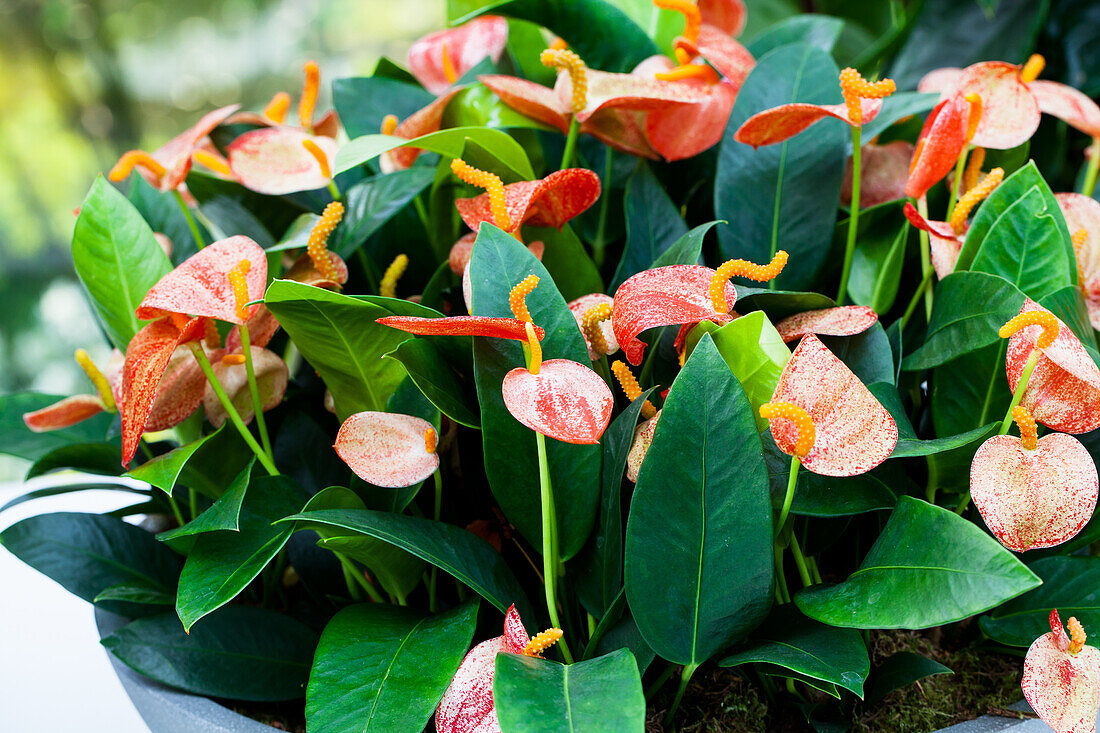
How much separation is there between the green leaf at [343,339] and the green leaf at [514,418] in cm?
4

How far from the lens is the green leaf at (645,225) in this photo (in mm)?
379

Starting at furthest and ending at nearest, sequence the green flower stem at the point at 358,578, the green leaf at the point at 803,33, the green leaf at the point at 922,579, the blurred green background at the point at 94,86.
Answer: the blurred green background at the point at 94,86 → the green leaf at the point at 803,33 → the green flower stem at the point at 358,578 → the green leaf at the point at 922,579

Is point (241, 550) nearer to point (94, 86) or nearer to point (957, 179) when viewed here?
point (957, 179)

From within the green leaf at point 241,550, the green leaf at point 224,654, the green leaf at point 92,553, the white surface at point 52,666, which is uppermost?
the green leaf at point 241,550

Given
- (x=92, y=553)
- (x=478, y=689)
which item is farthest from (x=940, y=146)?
(x=92, y=553)

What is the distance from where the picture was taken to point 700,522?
253mm

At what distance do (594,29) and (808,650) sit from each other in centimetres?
33

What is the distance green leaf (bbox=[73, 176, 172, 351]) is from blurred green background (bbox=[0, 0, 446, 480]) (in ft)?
5.81

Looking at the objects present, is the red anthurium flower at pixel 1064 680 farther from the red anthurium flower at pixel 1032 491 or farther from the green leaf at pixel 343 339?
the green leaf at pixel 343 339

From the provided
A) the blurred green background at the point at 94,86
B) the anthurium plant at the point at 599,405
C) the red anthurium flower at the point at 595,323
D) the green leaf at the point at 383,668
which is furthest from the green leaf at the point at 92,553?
the blurred green background at the point at 94,86

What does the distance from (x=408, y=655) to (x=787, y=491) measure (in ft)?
0.45

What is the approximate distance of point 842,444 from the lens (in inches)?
9.3

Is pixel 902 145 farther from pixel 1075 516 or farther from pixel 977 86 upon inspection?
pixel 1075 516

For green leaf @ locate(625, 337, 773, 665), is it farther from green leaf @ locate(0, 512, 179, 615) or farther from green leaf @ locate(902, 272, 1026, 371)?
green leaf @ locate(0, 512, 179, 615)
